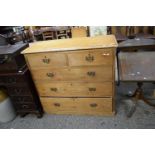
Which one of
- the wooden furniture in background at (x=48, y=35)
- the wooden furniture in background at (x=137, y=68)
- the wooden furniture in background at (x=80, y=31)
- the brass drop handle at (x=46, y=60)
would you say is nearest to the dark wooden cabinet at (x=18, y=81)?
the brass drop handle at (x=46, y=60)

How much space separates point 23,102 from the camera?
206 cm

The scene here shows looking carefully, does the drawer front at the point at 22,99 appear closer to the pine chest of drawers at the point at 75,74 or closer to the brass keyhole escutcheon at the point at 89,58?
the pine chest of drawers at the point at 75,74

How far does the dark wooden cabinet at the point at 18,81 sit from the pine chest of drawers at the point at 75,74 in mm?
97

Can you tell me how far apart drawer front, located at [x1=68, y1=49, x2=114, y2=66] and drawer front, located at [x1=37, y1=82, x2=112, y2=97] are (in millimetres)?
277

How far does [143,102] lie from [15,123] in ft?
6.12

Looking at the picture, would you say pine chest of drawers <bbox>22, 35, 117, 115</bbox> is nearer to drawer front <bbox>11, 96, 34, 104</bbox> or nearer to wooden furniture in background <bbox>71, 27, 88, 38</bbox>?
drawer front <bbox>11, 96, 34, 104</bbox>

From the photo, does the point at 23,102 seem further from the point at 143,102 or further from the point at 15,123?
the point at 143,102

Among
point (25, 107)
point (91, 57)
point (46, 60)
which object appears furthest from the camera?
point (25, 107)

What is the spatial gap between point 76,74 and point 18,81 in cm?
73

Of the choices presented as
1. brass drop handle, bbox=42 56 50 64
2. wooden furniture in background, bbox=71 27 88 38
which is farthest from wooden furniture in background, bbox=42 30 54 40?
brass drop handle, bbox=42 56 50 64

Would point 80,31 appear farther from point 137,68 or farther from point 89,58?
point 89,58

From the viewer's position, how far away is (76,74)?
1.77 metres

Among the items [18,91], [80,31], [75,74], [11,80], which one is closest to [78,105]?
[75,74]

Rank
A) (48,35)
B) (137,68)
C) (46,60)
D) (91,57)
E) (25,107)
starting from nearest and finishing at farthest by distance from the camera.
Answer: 1. (91,57)
2. (46,60)
3. (137,68)
4. (25,107)
5. (48,35)
